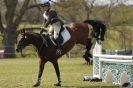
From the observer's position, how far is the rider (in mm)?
11742

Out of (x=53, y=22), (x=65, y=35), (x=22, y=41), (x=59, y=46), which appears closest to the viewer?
(x=22, y=41)

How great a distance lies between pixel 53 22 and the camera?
11930mm

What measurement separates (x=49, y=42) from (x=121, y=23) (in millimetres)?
34240

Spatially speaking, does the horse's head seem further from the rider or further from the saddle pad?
the saddle pad

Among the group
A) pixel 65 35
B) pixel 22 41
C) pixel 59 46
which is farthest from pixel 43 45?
pixel 65 35

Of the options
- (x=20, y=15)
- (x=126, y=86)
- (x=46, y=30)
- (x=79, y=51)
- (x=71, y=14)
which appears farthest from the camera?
(x=71, y=14)

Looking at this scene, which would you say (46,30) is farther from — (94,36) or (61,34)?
(94,36)

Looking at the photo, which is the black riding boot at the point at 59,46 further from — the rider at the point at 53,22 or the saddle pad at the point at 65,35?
the saddle pad at the point at 65,35

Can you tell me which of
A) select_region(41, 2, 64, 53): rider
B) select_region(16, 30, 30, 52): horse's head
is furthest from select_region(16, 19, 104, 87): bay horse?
select_region(41, 2, 64, 53): rider

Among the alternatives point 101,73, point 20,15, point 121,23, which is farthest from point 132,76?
point 121,23

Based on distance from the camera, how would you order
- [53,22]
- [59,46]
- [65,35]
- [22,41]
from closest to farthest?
1. [22,41]
2. [53,22]
3. [59,46]
4. [65,35]

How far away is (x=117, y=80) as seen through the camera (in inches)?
512

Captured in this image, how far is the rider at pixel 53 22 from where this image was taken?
11.7m

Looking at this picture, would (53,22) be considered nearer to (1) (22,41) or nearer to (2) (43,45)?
(2) (43,45)
